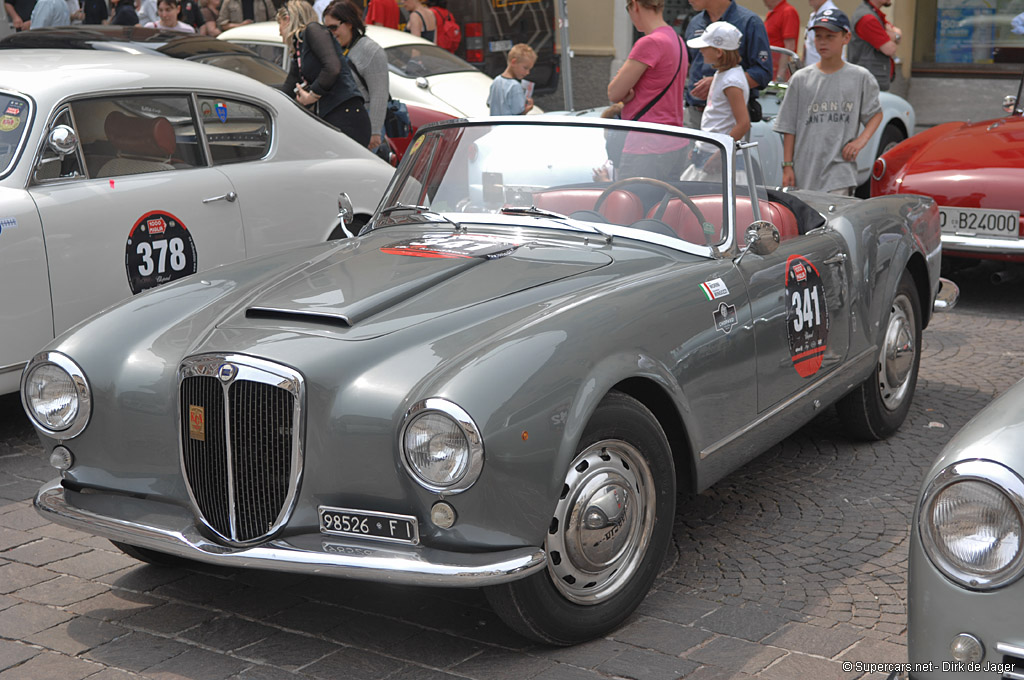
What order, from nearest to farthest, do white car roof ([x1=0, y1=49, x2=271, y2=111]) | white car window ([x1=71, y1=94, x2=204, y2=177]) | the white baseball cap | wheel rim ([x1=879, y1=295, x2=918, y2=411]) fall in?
wheel rim ([x1=879, y1=295, x2=918, y2=411]), white car roof ([x1=0, y1=49, x2=271, y2=111]), white car window ([x1=71, y1=94, x2=204, y2=177]), the white baseball cap

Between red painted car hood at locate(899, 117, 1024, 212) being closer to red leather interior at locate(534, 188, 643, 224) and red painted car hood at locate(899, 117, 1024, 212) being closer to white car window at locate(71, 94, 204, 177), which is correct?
red leather interior at locate(534, 188, 643, 224)

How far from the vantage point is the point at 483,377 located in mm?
3090

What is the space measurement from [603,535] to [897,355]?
250 centimetres

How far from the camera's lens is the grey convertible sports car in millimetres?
3076

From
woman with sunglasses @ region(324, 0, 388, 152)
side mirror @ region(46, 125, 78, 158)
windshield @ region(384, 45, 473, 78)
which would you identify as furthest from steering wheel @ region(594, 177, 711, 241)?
windshield @ region(384, 45, 473, 78)

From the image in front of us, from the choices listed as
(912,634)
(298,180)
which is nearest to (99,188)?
(298,180)

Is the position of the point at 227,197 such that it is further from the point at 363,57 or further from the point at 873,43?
the point at 873,43

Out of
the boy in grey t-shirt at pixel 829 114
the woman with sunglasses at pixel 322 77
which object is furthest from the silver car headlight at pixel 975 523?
the woman with sunglasses at pixel 322 77

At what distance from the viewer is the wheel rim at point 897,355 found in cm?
528

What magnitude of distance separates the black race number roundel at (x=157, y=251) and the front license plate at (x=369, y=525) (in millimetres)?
2923

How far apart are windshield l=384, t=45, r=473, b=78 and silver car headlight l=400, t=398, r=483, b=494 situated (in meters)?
9.25

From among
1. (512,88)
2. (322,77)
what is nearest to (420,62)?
(512,88)

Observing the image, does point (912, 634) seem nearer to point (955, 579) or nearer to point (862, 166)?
point (955, 579)

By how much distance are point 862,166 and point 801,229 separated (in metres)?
5.74
